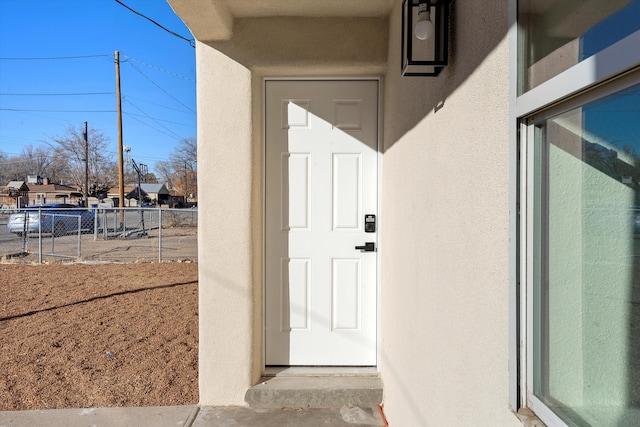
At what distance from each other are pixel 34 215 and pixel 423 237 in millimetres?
13614

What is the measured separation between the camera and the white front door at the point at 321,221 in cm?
338

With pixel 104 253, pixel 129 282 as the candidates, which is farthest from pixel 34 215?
pixel 129 282

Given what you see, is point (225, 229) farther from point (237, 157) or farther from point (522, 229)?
point (522, 229)

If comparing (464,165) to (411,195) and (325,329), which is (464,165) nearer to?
(411,195)

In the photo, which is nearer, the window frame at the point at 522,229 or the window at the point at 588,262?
the window at the point at 588,262

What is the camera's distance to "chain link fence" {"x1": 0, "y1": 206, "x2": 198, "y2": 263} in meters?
10.0

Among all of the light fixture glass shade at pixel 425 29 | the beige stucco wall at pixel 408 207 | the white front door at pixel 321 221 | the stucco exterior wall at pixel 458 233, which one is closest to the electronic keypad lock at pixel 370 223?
the white front door at pixel 321 221

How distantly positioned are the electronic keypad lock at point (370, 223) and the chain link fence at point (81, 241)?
7132mm

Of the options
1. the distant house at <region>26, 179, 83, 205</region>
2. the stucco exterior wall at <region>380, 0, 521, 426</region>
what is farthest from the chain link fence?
the distant house at <region>26, 179, 83, 205</region>

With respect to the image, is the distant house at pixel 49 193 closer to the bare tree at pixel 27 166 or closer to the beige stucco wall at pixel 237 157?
the bare tree at pixel 27 166

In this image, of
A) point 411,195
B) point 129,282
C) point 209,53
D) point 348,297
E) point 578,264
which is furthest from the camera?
point 129,282

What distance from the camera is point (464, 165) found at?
1.54 m

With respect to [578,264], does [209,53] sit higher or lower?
higher

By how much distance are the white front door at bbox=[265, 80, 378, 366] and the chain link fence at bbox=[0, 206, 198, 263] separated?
6796 mm
